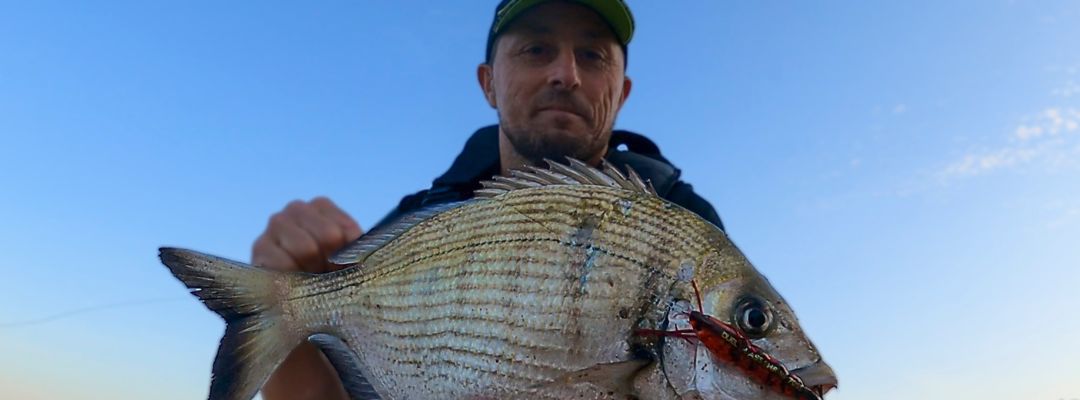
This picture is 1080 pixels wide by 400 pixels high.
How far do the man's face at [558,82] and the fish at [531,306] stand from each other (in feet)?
4.99

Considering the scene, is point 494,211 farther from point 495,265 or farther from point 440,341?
point 440,341

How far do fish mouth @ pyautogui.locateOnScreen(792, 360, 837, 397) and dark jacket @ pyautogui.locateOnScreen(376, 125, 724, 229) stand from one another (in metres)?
1.86

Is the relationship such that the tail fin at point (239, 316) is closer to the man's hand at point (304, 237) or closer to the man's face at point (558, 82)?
the man's hand at point (304, 237)

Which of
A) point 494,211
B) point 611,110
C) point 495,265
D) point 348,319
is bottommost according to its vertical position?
point 348,319

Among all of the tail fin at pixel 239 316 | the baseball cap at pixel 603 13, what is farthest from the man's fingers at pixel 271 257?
the baseball cap at pixel 603 13

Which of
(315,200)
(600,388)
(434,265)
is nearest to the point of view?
(600,388)

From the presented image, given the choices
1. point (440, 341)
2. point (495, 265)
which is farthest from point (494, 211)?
point (440, 341)

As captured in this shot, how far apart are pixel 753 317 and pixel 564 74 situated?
216 centimetres

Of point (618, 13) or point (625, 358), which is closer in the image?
point (625, 358)

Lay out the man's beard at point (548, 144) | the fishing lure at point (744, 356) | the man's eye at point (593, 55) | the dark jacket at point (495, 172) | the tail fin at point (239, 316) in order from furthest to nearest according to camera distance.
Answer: the man's eye at point (593, 55) → the man's beard at point (548, 144) → the dark jacket at point (495, 172) → the tail fin at point (239, 316) → the fishing lure at point (744, 356)

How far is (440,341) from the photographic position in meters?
1.61

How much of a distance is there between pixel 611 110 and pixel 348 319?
2.19 m

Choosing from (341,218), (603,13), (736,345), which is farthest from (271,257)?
(603,13)

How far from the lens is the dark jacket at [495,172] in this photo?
132 inches
